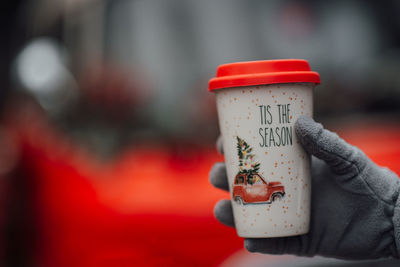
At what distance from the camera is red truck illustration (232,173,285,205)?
1558mm

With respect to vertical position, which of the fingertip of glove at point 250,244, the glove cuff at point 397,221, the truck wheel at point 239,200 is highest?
the truck wheel at point 239,200

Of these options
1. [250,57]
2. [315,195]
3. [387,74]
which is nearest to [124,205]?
[250,57]

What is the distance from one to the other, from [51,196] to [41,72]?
84 centimetres

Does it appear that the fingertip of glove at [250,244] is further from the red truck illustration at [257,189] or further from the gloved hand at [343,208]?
the red truck illustration at [257,189]

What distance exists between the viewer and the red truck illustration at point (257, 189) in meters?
1.56

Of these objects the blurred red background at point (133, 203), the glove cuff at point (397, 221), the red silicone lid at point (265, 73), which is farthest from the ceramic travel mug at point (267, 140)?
the blurred red background at point (133, 203)

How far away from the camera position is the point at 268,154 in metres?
1.55

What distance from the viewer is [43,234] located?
3.35m

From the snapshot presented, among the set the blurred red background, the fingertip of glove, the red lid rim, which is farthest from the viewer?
the blurred red background

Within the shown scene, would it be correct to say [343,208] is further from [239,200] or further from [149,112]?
[149,112]

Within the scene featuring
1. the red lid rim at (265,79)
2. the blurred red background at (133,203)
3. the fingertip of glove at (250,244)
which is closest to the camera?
the red lid rim at (265,79)

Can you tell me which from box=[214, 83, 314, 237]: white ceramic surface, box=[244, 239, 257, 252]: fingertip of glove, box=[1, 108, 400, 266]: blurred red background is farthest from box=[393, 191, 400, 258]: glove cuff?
box=[1, 108, 400, 266]: blurred red background

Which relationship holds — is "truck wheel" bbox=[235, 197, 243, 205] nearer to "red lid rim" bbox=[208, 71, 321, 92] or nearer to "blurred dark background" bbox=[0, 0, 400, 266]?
"red lid rim" bbox=[208, 71, 321, 92]

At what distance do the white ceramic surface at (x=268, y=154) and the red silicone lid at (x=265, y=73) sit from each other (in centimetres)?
2
